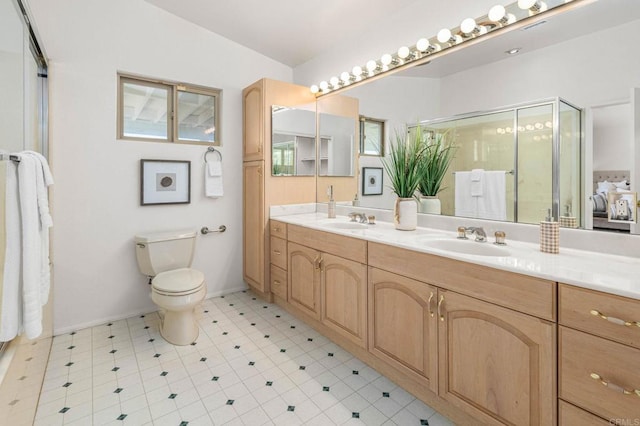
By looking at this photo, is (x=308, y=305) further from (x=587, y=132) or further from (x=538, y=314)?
(x=587, y=132)

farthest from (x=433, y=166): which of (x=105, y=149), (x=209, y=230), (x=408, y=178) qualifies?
(x=105, y=149)

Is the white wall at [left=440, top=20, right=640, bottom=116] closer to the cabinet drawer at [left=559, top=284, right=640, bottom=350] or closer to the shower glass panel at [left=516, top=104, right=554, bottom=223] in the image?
the shower glass panel at [left=516, top=104, right=554, bottom=223]

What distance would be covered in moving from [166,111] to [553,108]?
2823mm

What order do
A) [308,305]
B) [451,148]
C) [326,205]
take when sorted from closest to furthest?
[451,148], [308,305], [326,205]

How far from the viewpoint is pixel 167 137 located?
9.14ft

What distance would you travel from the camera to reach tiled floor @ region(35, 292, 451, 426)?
61.5 inches

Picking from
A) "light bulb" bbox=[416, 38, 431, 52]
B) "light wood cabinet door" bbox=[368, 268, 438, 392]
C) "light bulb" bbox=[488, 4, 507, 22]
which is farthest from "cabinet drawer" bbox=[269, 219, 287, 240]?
"light bulb" bbox=[488, 4, 507, 22]

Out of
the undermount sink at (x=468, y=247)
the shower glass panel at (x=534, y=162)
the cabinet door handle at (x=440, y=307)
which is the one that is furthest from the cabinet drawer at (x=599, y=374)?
the shower glass panel at (x=534, y=162)

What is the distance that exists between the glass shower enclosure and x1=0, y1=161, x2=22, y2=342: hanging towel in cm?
211

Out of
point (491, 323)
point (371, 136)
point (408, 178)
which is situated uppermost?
point (371, 136)

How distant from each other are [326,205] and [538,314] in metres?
2.15

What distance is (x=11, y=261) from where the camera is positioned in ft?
3.59

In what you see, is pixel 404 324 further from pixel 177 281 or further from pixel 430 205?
pixel 177 281

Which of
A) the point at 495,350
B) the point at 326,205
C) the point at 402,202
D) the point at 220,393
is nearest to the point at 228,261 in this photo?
the point at 326,205
